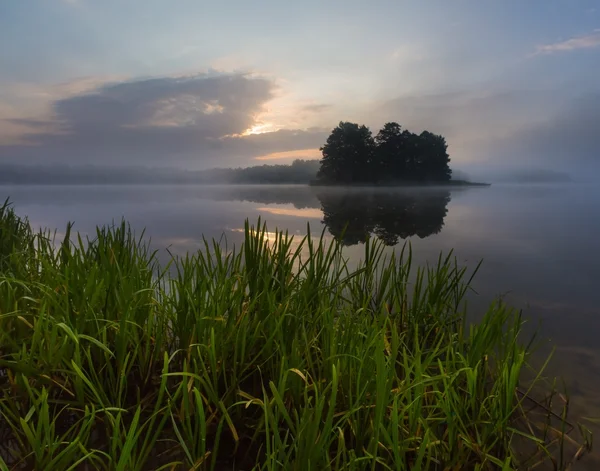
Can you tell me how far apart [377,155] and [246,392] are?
130ft

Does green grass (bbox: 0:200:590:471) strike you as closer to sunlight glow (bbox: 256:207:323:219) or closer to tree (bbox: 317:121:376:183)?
sunlight glow (bbox: 256:207:323:219)

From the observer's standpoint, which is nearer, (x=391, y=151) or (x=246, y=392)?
(x=246, y=392)

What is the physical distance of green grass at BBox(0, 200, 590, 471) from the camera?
5.57 feet

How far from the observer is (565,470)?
209 cm

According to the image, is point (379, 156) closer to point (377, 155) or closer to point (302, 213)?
point (377, 155)

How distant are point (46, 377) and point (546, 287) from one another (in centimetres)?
666

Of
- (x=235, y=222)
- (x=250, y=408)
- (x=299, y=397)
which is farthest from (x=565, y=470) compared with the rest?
(x=235, y=222)

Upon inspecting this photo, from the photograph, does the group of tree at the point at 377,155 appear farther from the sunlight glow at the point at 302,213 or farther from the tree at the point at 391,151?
the sunlight glow at the point at 302,213

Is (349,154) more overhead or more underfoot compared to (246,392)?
more overhead

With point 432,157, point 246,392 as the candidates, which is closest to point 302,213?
point 246,392

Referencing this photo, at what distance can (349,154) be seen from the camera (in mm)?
39562

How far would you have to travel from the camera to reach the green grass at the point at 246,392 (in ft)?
5.57

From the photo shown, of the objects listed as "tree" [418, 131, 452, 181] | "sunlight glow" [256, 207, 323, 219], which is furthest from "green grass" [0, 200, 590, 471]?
"tree" [418, 131, 452, 181]

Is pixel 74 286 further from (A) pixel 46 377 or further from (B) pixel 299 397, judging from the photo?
(B) pixel 299 397
